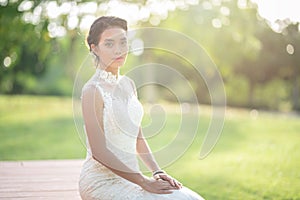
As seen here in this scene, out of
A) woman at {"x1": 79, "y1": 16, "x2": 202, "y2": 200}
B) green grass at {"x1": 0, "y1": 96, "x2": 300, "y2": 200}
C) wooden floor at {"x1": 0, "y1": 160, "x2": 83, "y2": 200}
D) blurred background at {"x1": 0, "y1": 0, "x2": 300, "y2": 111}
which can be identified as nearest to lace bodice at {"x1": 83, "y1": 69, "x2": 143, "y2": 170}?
woman at {"x1": 79, "y1": 16, "x2": 202, "y2": 200}

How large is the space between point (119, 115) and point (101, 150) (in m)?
0.20

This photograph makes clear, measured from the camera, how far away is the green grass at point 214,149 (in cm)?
478

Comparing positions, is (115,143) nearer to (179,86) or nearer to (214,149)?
(214,149)

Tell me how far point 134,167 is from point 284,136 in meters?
7.16

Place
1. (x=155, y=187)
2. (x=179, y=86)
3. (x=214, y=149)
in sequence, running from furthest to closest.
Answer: (x=179, y=86) < (x=214, y=149) < (x=155, y=187)

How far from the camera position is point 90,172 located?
2.45m

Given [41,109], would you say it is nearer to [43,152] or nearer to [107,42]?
[43,152]

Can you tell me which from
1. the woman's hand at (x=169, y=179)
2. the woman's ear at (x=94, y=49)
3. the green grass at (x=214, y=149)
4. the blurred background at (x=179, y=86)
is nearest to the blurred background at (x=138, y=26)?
the blurred background at (x=179, y=86)

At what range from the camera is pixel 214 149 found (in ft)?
26.2

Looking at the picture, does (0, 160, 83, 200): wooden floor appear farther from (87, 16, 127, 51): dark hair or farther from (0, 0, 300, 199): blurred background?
(87, 16, 127, 51): dark hair

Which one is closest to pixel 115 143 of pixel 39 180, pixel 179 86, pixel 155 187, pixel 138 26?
pixel 155 187

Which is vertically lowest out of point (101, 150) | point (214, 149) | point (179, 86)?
point (214, 149)

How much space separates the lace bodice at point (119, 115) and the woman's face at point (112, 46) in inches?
3.1

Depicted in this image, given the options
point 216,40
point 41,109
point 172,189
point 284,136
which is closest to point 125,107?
point 172,189
